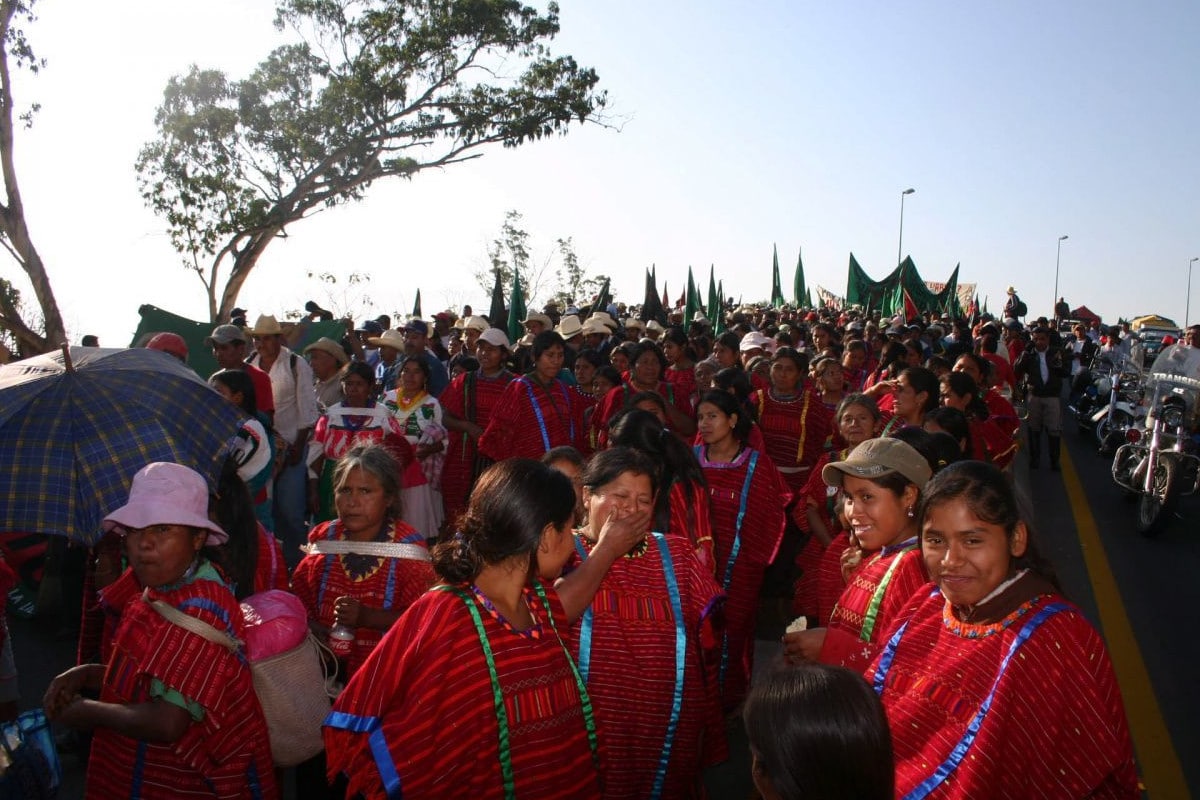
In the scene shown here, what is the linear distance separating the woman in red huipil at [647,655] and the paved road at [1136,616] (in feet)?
8.12

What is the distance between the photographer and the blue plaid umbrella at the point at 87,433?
120 inches

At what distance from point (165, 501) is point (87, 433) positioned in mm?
758

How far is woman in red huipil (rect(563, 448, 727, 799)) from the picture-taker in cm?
298

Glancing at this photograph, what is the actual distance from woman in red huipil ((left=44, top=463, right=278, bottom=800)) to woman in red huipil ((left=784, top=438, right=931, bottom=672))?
5.36 feet

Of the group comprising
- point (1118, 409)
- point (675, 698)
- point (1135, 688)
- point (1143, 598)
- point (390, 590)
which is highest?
point (390, 590)

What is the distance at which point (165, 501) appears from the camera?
264cm

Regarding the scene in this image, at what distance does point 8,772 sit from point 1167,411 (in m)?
10.1

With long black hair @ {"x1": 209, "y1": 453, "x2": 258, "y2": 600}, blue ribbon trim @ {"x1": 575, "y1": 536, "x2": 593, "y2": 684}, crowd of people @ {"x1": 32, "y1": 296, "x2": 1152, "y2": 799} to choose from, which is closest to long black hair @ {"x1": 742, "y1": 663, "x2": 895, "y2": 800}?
crowd of people @ {"x1": 32, "y1": 296, "x2": 1152, "y2": 799}

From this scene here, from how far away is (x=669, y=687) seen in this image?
3.02m

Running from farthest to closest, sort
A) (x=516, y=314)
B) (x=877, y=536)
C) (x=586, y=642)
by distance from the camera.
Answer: (x=516, y=314) < (x=877, y=536) < (x=586, y=642)

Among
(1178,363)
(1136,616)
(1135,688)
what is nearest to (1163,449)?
(1178,363)

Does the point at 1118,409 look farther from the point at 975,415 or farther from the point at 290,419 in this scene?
the point at 290,419

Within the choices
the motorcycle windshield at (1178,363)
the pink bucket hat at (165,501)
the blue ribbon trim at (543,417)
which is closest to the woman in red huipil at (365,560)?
the pink bucket hat at (165,501)

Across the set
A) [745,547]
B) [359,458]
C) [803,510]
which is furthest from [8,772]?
[803,510]
